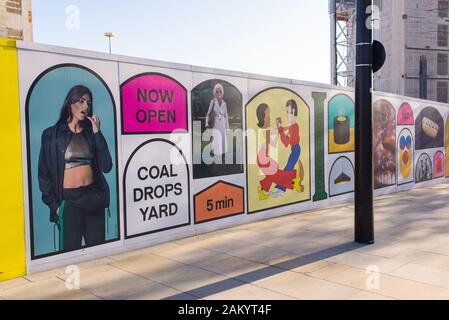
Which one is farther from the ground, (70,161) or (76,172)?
(70,161)

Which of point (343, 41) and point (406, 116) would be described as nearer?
point (406, 116)

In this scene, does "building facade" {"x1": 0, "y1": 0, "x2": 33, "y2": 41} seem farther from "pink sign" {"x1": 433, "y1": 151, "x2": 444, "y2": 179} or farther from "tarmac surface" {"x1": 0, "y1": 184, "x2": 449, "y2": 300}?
"pink sign" {"x1": 433, "y1": 151, "x2": 444, "y2": 179}

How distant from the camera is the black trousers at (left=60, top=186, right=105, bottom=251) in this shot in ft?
20.6

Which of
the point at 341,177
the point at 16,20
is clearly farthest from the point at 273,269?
the point at 16,20

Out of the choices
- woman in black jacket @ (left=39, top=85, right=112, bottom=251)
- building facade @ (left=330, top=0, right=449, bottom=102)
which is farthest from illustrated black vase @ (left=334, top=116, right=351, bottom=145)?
building facade @ (left=330, top=0, right=449, bottom=102)

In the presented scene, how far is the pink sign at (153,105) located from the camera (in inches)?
278

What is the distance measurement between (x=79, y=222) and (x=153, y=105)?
87.4 inches

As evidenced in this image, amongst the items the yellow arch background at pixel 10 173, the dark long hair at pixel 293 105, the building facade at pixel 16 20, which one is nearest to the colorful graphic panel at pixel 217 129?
the dark long hair at pixel 293 105

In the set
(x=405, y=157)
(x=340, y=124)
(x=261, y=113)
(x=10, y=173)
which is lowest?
(x=405, y=157)

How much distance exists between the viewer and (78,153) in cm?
644

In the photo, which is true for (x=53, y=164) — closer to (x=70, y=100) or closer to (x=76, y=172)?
(x=76, y=172)

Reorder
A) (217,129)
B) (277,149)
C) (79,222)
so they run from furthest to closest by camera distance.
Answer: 1. (277,149)
2. (217,129)
3. (79,222)

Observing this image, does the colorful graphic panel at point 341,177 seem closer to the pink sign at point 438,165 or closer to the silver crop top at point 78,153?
the pink sign at point 438,165

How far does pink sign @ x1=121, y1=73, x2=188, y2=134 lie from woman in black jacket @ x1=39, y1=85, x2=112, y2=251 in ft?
1.98
